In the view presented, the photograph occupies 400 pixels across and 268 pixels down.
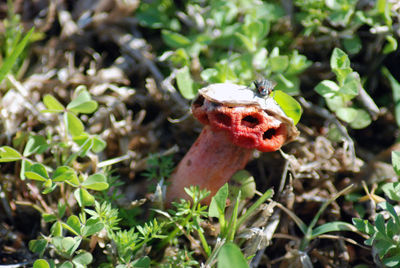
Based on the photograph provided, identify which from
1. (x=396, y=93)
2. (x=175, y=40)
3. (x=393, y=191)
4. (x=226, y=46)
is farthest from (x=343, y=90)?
(x=175, y=40)

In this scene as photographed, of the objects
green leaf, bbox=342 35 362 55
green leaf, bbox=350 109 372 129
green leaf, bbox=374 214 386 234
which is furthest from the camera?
green leaf, bbox=342 35 362 55

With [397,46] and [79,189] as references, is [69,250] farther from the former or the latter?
[397,46]

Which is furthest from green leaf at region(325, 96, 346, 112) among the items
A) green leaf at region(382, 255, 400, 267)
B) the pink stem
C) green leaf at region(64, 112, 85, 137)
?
green leaf at region(64, 112, 85, 137)

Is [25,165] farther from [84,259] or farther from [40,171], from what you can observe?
[84,259]

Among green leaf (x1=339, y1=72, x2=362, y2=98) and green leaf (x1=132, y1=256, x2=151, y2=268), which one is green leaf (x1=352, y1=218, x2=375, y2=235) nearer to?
green leaf (x1=339, y1=72, x2=362, y2=98)

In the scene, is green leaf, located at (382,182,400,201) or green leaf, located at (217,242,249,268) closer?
green leaf, located at (217,242,249,268)

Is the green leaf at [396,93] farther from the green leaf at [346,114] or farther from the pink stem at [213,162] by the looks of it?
the pink stem at [213,162]

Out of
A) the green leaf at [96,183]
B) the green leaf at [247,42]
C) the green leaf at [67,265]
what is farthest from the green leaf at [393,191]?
the green leaf at [67,265]
